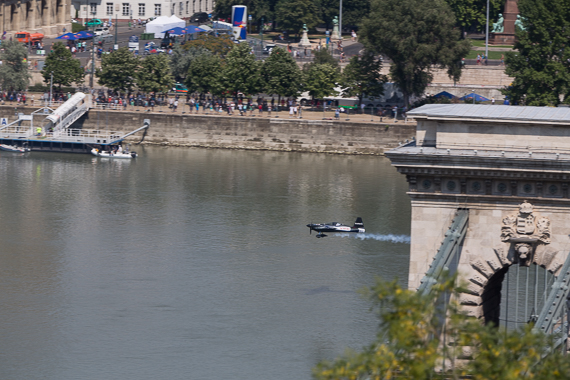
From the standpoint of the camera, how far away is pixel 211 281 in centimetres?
5738

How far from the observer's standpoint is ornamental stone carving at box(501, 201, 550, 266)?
110 feet

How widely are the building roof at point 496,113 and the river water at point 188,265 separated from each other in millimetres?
6711

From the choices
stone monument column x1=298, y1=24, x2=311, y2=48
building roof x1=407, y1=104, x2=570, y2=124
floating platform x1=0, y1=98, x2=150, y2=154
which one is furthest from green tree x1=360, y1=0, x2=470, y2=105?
building roof x1=407, y1=104, x2=570, y2=124

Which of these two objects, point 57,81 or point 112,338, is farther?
point 57,81

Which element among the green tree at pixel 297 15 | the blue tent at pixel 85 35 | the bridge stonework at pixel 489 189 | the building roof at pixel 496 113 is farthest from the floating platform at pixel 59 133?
the bridge stonework at pixel 489 189

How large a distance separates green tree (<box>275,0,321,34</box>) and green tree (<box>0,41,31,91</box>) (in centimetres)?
4349

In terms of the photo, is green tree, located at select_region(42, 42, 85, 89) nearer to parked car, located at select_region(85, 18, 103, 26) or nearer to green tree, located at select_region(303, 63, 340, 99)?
green tree, located at select_region(303, 63, 340, 99)

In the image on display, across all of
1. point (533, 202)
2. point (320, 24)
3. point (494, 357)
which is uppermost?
point (320, 24)

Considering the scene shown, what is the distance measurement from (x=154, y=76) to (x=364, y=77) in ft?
74.3

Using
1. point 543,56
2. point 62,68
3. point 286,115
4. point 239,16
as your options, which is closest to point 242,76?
point 286,115

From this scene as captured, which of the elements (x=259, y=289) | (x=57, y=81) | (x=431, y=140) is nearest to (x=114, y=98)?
(x=57, y=81)

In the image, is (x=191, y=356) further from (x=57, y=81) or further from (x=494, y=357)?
(x=57, y=81)

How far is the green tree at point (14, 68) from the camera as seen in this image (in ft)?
376

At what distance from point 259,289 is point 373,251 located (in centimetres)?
1142
